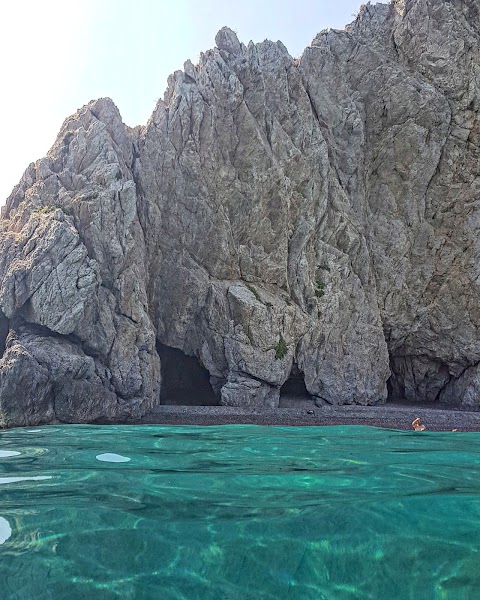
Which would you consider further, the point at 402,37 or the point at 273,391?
the point at 402,37

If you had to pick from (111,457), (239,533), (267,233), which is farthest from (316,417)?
(239,533)

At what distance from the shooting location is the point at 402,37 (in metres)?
48.6

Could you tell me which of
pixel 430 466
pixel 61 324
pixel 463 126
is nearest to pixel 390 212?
pixel 463 126

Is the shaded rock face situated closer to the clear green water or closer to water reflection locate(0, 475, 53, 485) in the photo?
water reflection locate(0, 475, 53, 485)

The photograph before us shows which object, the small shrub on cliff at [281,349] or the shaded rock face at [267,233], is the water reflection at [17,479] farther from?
the small shrub on cliff at [281,349]

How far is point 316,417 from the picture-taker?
3272cm

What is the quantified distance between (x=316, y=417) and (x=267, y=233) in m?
16.4

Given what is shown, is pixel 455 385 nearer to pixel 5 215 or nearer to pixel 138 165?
pixel 138 165

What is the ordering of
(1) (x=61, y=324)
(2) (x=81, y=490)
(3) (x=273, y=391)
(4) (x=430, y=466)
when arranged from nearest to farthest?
(2) (x=81, y=490)
(4) (x=430, y=466)
(1) (x=61, y=324)
(3) (x=273, y=391)

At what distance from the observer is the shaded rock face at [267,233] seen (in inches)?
1184

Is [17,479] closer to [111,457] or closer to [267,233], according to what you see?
[111,457]

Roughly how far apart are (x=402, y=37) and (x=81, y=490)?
5456 centimetres

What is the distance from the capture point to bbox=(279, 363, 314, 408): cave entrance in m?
38.3

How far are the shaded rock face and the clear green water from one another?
64.7ft
